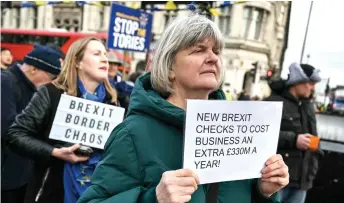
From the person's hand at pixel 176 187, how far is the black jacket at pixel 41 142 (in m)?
1.22

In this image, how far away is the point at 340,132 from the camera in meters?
4.47

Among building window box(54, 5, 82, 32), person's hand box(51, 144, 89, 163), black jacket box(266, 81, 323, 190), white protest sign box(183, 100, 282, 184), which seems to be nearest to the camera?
white protest sign box(183, 100, 282, 184)

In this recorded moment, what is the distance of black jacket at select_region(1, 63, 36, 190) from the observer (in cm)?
284

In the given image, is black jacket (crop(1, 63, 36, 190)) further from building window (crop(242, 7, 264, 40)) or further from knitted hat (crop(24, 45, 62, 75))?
building window (crop(242, 7, 264, 40))

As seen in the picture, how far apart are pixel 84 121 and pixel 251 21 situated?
27.9 meters

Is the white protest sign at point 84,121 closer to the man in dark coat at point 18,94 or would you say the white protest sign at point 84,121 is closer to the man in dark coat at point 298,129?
the man in dark coat at point 18,94

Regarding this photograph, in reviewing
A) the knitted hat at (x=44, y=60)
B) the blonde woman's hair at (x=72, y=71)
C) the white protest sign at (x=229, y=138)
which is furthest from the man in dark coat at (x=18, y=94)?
Answer: the white protest sign at (x=229, y=138)

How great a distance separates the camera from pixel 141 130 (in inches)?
50.2

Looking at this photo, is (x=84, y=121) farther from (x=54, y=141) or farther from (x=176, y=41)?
(x=176, y=41)

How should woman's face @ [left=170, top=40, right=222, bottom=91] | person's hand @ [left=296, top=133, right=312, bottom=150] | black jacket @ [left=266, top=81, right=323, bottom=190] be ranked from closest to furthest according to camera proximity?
1. woman's face @ [left=170, top=40, right=222, bottom=91]
2. person's hand @ [left=296, top=133, right=312, bottom=150]
3. black jacket @ [left=266, top=81, right=323, bottom=190]

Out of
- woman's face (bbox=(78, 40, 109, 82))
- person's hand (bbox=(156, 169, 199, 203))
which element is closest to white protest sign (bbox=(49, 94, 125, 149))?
woman's face (bbox=(78, 40, 109, 82))

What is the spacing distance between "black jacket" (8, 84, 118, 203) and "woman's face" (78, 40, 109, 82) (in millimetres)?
231

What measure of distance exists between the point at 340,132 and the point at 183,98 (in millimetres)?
3682

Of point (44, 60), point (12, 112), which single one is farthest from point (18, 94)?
point (44, 60)
